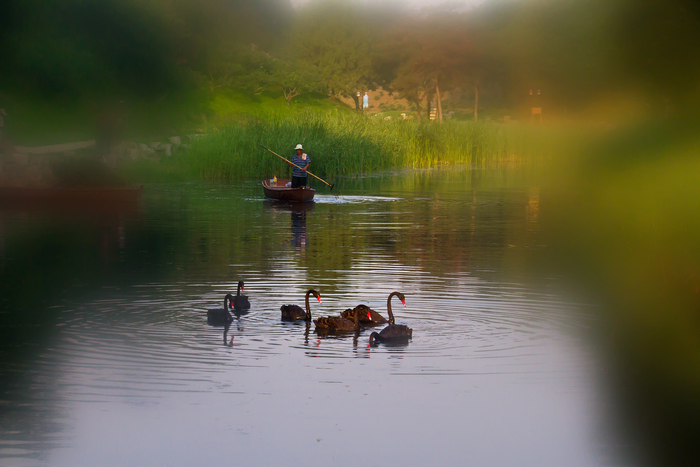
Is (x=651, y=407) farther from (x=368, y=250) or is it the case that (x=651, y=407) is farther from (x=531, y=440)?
(x=368, y=250)

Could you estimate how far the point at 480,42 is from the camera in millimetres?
91000

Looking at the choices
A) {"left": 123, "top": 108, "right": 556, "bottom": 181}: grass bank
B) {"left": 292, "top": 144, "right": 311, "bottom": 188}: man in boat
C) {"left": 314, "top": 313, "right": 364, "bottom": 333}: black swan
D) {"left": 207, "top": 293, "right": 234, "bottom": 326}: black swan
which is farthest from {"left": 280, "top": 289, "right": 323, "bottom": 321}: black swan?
{"left": 123, "top": 108, "right": 556, "bottom": 181}: grass bank

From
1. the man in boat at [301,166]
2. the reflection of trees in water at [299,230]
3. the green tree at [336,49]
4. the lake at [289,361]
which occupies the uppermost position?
the green tree at [336,49]

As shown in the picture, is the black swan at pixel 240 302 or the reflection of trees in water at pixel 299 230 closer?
the black swan at pixel 240 302

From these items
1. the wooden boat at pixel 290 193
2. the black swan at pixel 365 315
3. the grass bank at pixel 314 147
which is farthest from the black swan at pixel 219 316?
the grass bank at pixel 314 147

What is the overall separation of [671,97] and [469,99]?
60604 millimetres

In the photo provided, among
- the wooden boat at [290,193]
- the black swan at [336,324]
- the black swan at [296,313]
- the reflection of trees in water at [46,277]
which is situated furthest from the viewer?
the wooden boat at [290,193]

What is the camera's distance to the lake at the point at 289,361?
7.16m

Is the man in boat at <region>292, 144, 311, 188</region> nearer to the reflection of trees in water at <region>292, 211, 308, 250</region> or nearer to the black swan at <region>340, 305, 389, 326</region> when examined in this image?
the reflection of trees in water at <region>292, 211, 308, 250</region>

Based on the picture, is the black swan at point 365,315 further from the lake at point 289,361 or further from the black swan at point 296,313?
the black swan at point 296,313

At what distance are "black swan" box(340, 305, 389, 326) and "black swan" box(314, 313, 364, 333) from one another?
11 cm

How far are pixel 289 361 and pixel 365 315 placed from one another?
5.93 ft

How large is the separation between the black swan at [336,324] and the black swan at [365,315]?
114 mm

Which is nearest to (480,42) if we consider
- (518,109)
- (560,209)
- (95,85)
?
(518,109)
